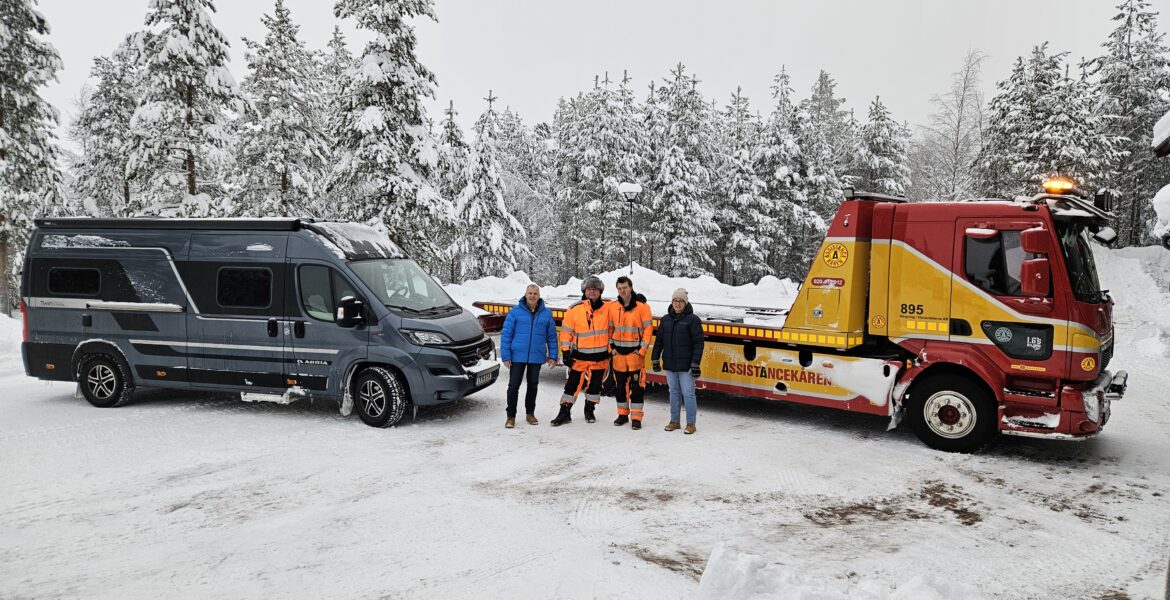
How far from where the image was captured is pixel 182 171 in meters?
21.4

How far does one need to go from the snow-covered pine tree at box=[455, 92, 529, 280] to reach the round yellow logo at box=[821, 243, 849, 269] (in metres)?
23.8

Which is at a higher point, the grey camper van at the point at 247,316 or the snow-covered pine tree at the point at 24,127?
the snow-covered pine tree at the point at 24,127

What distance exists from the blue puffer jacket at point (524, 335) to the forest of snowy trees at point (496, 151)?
1285cm

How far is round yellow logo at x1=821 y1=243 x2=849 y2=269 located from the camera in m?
8.14

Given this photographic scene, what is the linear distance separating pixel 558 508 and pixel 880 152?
115 ft

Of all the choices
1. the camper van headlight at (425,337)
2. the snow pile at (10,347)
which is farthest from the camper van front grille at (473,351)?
the snow pile at (10,347)

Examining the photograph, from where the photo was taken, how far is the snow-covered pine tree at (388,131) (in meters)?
19.5

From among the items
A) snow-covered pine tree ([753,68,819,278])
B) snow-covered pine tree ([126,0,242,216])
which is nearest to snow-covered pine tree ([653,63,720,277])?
snow-covered pine tree ([753,68,819,278])

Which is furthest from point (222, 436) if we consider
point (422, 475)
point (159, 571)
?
point (159, 571)

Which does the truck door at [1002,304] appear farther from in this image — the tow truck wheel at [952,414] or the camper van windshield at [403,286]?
the camper van windshield at [403,286]

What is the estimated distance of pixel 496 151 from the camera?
117ft

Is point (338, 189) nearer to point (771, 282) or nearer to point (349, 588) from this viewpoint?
point (771, 282)

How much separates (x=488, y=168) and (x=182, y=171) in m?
13.7

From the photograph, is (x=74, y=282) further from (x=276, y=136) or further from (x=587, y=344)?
(x=276, y=136)
